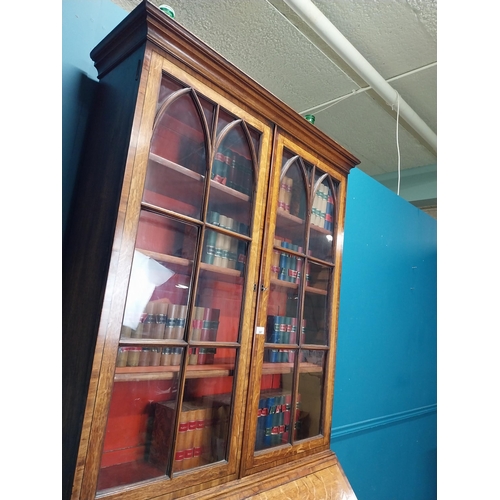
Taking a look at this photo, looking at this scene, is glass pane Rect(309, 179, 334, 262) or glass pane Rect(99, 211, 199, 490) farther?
glass pane Rect(309, 179, 334, 262)

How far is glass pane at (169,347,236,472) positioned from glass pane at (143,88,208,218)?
49 cm

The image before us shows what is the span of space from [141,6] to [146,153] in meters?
0.42

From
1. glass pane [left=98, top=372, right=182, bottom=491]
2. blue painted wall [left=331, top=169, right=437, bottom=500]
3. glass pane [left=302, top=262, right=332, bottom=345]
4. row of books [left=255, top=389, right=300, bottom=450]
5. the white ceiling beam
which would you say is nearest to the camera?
glass pane [left=98, top=372, right=182, bottom=491]

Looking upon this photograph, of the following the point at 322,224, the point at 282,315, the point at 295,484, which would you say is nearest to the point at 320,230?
the point at 322,224

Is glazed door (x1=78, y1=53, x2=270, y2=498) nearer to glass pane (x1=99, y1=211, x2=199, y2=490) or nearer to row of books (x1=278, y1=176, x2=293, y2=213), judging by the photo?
glass pane (x1=99, y1=211, x2=199, y2=490)

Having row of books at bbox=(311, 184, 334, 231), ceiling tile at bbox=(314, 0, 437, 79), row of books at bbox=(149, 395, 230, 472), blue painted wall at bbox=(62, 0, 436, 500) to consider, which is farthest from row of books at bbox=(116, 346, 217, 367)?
ceiling tile at bbox=(314, 0, 437, 79)

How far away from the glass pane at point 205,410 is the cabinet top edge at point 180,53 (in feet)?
2.99

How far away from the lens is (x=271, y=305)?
1.45 meters

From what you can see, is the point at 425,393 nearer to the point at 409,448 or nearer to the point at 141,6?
the point at 409,448

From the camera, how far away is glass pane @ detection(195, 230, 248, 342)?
48.3 inches

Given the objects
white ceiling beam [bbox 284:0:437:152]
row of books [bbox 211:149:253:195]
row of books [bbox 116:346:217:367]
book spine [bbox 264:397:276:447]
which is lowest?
book spine [bbox 264:397:276:447]

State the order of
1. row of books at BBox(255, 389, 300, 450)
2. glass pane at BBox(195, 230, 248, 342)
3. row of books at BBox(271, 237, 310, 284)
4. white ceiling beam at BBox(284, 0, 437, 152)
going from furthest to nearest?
white ceiling beam at BBox(284, 0, 437, 152) < row of books at BBox(271, 237, 310, 284) < row of books at BBox(255, 389, 300, 450) < glass pane at BBox(195, 230, 248, 342)

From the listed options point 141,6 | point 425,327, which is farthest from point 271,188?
point 425,327

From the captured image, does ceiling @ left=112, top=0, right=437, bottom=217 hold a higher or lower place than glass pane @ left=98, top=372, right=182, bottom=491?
higher
